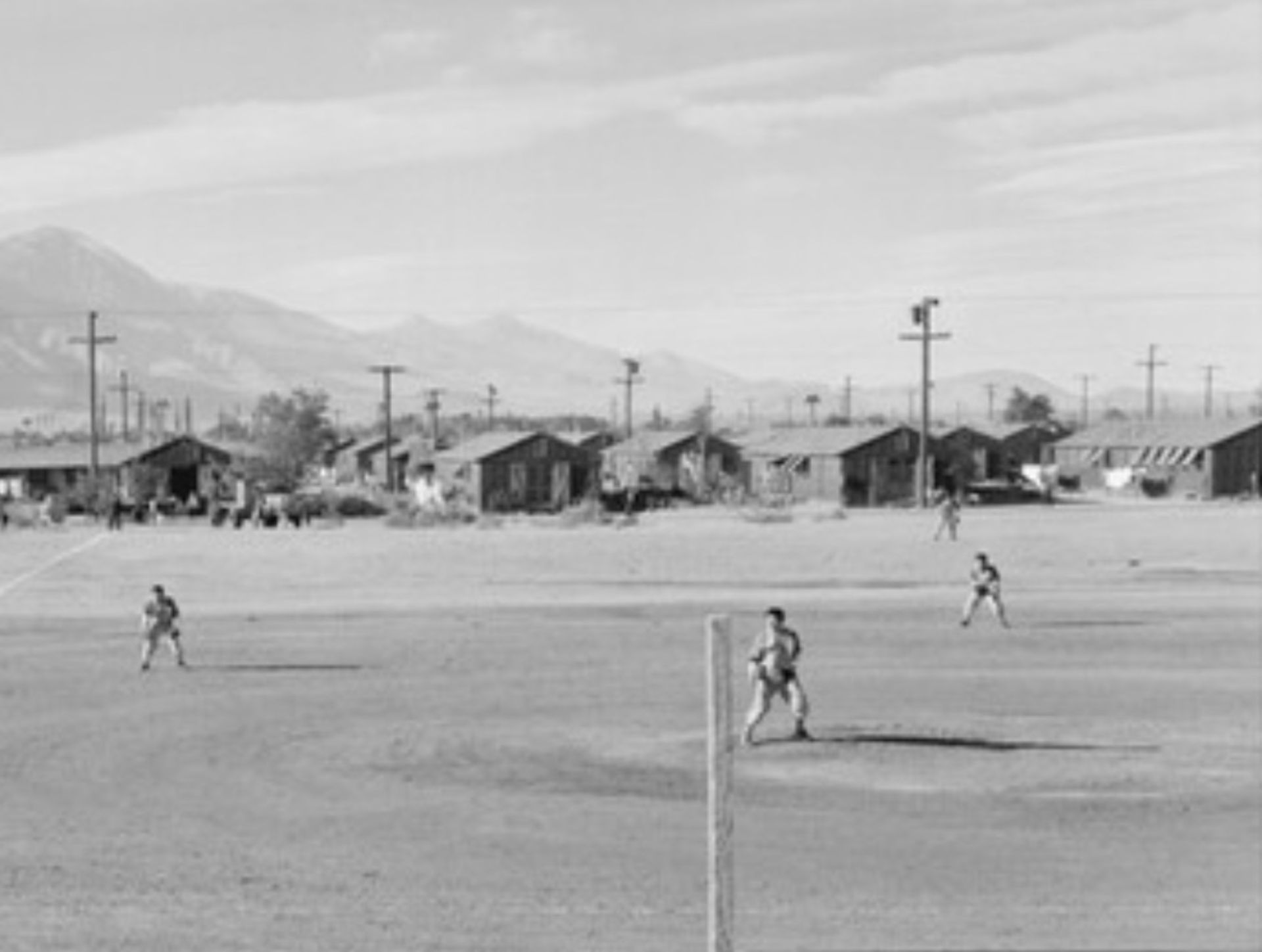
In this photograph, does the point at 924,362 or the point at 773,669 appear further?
the point at 924,362

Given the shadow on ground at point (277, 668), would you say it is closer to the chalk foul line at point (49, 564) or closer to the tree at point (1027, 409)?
the chalk foul line at point (49, 564)

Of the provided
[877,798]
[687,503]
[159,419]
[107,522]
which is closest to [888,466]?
[687,503]

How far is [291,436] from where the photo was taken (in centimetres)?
11262

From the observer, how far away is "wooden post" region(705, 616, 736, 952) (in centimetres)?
620

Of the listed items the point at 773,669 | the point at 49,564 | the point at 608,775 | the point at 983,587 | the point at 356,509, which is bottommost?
the point at 608,775

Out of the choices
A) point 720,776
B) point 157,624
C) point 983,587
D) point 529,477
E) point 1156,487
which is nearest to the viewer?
point 720,776

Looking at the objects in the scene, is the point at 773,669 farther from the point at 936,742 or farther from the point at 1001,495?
the point at 1001,495

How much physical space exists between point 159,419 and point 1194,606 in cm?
14572

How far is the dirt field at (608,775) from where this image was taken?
53.6 ft

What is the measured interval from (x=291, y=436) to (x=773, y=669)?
91.0 meters

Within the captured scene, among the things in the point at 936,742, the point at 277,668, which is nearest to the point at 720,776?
the point at 936,742

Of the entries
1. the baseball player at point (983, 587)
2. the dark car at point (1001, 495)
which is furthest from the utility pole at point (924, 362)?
the baseball player at point (983, 587)

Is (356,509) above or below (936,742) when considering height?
above

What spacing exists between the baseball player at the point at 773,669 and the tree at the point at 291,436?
76.2 metres
